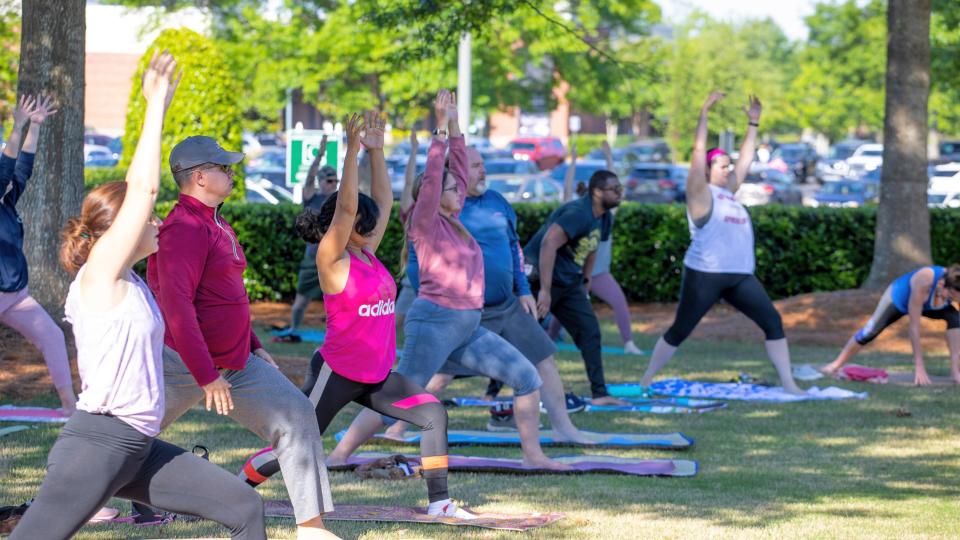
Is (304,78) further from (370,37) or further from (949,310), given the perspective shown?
(949,310)

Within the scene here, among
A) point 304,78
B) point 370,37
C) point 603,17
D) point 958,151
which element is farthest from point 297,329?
point 958,151

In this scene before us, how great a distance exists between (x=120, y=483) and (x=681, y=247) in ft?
46.2

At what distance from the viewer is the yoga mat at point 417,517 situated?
612cm

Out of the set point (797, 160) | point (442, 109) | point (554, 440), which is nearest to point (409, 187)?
point (442, 109)

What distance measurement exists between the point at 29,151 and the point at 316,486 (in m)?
4.02

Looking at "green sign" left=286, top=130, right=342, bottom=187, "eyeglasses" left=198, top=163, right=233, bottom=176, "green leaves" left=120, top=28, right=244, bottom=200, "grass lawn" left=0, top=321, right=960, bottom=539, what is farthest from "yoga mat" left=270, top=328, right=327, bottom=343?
"eyeglasses" left=198, top=163, right=233, bottom=176

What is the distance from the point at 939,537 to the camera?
20.4 feet

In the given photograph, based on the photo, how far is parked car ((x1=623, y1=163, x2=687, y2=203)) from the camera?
36.3 m

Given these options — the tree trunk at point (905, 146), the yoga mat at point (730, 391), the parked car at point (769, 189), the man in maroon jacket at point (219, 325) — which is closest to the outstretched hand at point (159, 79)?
the man in maroon jacket at point (219, 325)

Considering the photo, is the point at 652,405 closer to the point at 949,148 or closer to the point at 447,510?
the point at 447,510

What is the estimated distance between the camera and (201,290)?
5.18 meters

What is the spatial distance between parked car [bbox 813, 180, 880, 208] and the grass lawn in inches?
1069

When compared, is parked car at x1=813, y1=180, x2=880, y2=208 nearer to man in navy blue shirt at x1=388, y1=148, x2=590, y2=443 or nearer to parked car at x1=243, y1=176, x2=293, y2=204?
parked car at x1=243, y1=176, x2=293, y2=204

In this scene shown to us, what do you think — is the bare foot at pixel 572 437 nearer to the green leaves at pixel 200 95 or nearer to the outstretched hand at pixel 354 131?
the outstretched hand at pixel 354 131
